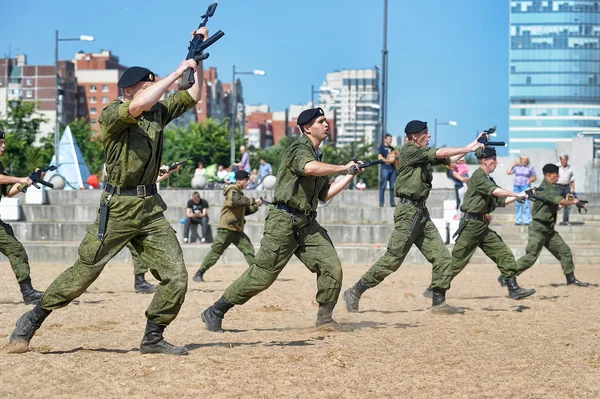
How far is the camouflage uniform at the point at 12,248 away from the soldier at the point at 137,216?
162 inches

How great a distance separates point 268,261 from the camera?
9.23 metres

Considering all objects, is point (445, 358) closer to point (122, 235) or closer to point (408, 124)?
point (122, 235)

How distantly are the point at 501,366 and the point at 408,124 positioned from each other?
13.5 ft

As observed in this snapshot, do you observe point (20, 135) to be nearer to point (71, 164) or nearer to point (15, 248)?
point (71, 164)

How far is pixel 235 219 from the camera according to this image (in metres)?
15.6

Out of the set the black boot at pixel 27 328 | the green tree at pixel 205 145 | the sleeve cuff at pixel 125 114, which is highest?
the green tree at pixel 205 145

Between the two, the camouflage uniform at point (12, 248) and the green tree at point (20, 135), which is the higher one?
the green tree at point (20, 135)

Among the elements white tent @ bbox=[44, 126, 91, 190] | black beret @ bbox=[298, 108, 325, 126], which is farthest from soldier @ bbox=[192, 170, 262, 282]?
white tent @ bbox=[44, 126, 91, 190]

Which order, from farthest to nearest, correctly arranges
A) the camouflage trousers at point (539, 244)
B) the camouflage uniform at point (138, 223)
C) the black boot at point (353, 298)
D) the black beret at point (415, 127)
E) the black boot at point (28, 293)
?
the camouflage trousers at point (539, 244)
the black boot at point (28, 293)
the black boot at point (353, 298)
the black beret at point (415, 127)
the camouflage uniform at point (138, 223)

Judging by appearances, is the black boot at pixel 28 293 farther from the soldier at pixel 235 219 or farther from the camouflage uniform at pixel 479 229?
the camouflage uniform at pixel 479 229

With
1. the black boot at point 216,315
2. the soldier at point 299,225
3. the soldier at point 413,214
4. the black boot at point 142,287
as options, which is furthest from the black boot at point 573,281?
the black boot at point 216,315

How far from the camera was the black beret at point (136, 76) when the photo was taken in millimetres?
7574

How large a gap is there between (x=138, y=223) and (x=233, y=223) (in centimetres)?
804

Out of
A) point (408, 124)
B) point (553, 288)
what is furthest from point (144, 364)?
point (553, 288)
